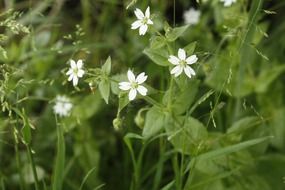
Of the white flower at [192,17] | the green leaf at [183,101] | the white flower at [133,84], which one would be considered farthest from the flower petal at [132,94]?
the white flower at [192,17]

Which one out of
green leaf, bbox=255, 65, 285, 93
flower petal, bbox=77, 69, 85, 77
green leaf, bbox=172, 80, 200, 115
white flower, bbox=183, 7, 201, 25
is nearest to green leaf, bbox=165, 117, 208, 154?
green leaf, bbox=172, 80, 200, 115

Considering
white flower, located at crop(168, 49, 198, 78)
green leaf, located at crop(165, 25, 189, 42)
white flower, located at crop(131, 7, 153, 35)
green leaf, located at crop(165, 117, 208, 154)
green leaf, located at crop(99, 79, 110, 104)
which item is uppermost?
white flower, located at crop(131, 7, 153, 35)

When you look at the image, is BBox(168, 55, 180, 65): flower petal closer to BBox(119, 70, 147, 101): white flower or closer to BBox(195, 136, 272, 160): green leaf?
BBox(119, 70, 147, 101): white flower

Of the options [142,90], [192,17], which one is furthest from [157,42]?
[192,17]

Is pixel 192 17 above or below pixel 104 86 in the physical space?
below

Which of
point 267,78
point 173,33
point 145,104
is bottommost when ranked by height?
point 145,104

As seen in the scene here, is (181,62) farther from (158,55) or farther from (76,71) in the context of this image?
(76,71)

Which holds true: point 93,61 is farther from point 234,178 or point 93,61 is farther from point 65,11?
point 234,178

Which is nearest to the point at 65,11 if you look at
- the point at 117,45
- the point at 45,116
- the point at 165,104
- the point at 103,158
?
the point at 117,45
